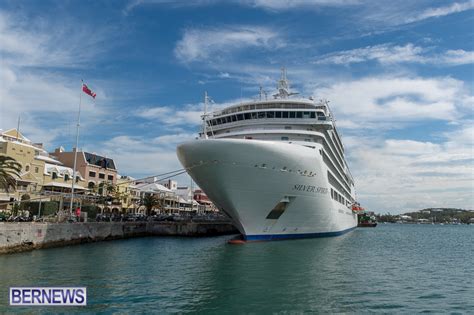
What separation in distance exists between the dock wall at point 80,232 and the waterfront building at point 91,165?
73.6 feet

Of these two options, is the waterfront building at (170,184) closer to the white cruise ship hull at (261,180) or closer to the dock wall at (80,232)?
the dock wall at (80,232)

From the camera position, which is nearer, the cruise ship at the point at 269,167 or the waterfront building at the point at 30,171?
the cruise ship at the point at 269,167

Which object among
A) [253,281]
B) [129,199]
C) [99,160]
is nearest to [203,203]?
[129,199]

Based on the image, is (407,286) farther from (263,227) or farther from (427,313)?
(263,227)

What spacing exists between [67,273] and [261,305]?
11.7 metres

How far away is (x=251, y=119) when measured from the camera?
37344 mm

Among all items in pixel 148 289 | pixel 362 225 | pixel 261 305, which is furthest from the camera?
pixel 362 225

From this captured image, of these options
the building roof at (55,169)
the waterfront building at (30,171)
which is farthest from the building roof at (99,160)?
the waterfront building at (30,171)

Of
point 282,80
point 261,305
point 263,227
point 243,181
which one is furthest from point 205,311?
point 282,80

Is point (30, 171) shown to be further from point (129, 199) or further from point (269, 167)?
point (269, 167)

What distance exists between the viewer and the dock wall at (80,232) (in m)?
28.8

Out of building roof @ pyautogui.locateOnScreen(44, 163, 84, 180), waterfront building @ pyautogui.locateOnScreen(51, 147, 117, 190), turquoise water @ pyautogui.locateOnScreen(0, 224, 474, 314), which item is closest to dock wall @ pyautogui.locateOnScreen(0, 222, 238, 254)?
turquoise water @ pyautogui.locateOnScreen(0, 224, 474, 314)

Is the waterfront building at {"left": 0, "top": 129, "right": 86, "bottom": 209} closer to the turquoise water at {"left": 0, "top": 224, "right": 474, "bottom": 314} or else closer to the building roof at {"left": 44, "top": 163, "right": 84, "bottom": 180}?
the building roof at {"left": 44, "top": 163, "right": 84, "bottom": 180}

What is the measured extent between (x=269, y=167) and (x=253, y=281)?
12.7 metres
